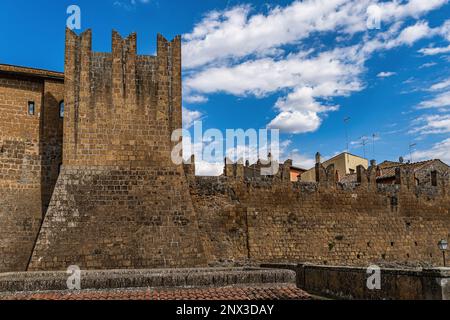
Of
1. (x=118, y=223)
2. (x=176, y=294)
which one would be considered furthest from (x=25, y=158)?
(x=176, y=294)

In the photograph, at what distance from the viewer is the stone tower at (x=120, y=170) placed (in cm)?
1171

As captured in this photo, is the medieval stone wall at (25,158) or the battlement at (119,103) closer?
the battlement at (119,103)

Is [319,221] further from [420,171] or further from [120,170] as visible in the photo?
[420,171]

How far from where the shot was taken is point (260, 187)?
1636 cm

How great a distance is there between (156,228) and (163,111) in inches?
138

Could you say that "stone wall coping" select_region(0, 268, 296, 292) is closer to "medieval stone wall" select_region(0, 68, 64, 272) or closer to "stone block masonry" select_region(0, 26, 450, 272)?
"stone block masonry" select_region(0, 26, 450, 272)

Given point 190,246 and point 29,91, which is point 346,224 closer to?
point 190,246

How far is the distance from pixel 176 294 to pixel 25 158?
884 centimetres

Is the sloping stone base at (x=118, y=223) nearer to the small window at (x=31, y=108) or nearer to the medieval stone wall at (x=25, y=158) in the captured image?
the medieval stone wall at (x=25, y=158)

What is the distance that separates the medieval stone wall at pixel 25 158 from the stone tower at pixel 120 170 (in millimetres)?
1646

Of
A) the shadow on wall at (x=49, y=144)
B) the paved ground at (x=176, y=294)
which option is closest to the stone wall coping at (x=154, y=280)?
the paved ground at (x=176, y=294)

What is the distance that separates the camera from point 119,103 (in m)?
13.0
